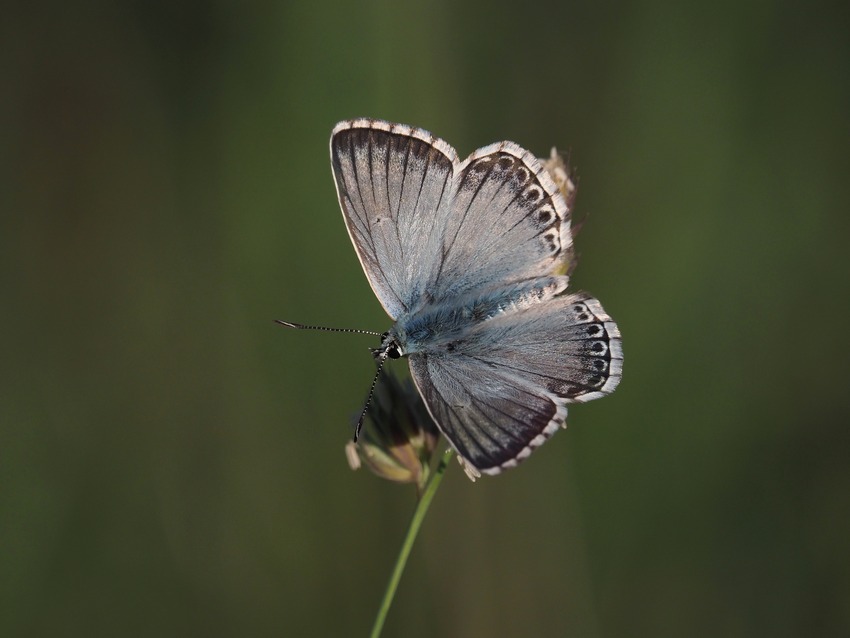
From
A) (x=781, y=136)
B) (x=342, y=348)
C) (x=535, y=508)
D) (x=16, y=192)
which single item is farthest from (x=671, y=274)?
(x=16, y=192)

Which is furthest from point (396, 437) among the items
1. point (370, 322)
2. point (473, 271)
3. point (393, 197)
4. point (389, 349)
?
point (370, 322)

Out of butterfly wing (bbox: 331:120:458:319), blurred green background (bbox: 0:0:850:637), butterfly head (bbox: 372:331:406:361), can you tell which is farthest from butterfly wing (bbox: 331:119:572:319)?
blurred green background (bbox: 0:0:850:637)

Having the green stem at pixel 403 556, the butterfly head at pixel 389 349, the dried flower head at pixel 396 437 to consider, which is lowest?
the green stem at pixel 403 556

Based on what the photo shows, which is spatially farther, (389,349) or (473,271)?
(473,271)

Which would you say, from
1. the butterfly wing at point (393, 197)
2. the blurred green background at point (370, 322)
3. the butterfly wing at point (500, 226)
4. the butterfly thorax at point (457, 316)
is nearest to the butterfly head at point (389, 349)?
the butterfly thorax at point (457, 316)

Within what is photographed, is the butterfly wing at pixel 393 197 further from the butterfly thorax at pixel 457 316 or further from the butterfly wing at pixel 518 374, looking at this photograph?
the butterfly wing at pixel 518 374

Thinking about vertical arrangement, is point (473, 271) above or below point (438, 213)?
below

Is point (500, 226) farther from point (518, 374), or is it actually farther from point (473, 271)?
point (518, 374)
